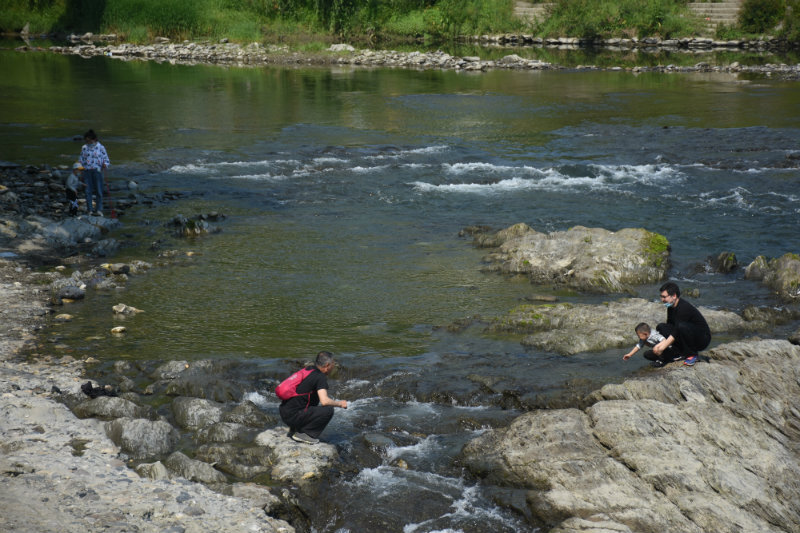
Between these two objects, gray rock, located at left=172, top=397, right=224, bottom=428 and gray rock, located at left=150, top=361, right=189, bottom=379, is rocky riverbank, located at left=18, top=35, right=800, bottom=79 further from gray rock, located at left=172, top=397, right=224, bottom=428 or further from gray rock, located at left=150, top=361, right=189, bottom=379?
gray rock, located at left=172, top=397, right=224, bottom=428

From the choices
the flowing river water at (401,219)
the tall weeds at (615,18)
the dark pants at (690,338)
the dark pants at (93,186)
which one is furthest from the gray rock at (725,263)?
the tall weeds at (615,18)

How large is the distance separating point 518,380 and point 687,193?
14296 millimetres

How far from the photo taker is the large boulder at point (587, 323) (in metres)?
14.1

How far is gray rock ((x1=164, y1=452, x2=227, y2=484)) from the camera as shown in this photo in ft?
32.0

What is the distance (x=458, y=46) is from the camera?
245 ft

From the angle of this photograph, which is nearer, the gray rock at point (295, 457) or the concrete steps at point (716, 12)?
the gray rock at point (295, 457)

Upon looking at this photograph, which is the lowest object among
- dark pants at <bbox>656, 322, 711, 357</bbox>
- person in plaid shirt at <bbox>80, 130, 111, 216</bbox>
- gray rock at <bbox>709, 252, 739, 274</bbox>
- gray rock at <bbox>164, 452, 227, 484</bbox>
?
gray rock at <bbox>164, 452, 227, 484</bbox>

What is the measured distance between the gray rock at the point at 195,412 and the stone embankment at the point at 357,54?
5174 cm

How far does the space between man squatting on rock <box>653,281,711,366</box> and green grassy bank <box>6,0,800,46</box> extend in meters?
63.5

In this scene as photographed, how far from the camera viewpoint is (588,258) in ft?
58.6

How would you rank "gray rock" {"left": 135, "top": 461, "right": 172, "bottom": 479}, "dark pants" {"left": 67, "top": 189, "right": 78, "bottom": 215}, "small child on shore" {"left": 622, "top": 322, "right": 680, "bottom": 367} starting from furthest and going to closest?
"dark pants" {"left": 67, "top": 189, "right": 78, "bottom": 215}
"small child on shore" {"left": 622, "top": 322, "right": 680, "bottom": 367}
"gray rock" {"left": 135, "top": 461, "right": 172, "bottom": 479}

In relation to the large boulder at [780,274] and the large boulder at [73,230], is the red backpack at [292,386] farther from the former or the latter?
the large boulder at [73,230]

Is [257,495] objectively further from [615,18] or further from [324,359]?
[615,18]

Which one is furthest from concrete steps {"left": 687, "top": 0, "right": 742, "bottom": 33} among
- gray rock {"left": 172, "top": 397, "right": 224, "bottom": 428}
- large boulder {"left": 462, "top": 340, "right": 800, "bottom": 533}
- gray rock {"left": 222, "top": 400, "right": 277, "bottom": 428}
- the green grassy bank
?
gray rock {"left": 172, "top": 397, "right": 224, "bottom": 428}
